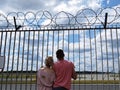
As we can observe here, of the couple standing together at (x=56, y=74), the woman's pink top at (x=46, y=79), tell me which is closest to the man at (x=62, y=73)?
the couple standing together at (x=56, y=74)

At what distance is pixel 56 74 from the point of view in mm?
5480

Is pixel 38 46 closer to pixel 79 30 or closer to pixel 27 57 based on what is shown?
pixel 27 57

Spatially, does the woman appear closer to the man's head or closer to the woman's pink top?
the woman's pink top

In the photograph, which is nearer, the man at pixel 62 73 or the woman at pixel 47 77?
the man at pixel 62 73

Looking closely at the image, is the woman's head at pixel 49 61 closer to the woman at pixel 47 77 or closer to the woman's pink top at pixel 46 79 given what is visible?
the woman at pixel 47 77

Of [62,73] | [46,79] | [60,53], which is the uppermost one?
[60,53]

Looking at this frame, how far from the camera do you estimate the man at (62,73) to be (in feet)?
17.6

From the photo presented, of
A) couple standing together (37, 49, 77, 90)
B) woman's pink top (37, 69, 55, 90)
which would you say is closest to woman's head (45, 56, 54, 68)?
couple standing together (37, 49, 77, 90)

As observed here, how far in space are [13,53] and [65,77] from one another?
241cm

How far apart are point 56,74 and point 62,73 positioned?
0.13 meters

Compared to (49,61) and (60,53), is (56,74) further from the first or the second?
(60,53)

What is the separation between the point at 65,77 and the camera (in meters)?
5.41

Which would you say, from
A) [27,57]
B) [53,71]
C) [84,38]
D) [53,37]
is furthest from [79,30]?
[53,71]

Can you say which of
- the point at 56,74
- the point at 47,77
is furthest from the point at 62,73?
the point at 47,77
